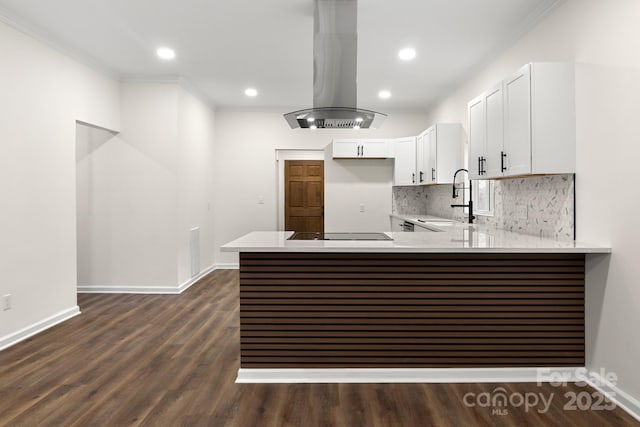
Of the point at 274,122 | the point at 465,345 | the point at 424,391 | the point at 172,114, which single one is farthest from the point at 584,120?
the point at 274,122

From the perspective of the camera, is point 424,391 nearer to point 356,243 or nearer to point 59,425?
point 356,243

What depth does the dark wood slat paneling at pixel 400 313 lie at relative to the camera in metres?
2.83

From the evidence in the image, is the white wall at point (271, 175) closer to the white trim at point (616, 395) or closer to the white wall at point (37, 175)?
the white wall at point (37, 175)

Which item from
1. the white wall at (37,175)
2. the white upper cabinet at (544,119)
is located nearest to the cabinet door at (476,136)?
the white upper cabinet at (544,119)

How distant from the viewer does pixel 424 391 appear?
2.68 metres

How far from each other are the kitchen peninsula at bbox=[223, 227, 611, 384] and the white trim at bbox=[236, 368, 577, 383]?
1.5 inches

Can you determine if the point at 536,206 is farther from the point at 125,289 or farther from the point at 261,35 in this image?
the point at 125,289

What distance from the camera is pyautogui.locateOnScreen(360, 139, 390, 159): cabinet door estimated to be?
269 inches

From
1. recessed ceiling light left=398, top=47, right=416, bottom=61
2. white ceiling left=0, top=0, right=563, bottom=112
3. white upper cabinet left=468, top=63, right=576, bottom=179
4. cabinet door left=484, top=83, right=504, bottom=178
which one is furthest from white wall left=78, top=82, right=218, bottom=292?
white upper cabinet left=468, top=63, right=576, bottom=179

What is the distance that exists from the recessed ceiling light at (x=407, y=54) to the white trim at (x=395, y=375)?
3.07m

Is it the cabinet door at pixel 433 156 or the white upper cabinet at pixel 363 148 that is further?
the white upper cabinet at pixel 363 148

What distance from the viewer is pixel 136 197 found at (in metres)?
5.39

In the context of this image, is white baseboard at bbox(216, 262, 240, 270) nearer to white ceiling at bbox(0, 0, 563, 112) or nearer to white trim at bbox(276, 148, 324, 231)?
white trim at bbox(276, 148, 324, 231)

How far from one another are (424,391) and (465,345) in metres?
0.43
